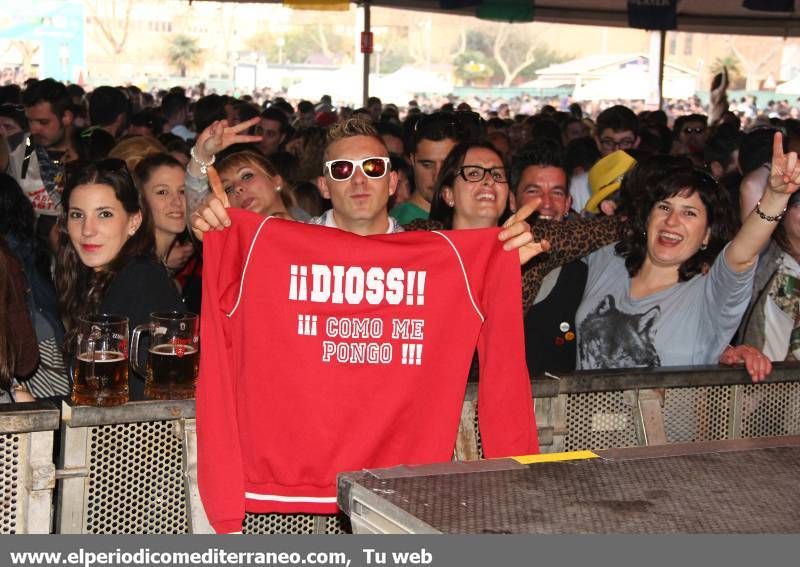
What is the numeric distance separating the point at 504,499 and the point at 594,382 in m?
1.29

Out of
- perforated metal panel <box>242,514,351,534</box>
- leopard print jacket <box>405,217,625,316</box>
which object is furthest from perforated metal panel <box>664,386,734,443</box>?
perforated metal panel <box>242,514,351,534</box>

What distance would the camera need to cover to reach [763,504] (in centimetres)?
216

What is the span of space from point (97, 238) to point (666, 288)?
6.46ft

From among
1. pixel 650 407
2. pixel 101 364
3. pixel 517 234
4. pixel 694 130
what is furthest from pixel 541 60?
pixel 101 364

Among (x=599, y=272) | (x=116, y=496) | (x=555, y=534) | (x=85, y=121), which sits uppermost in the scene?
(x=85, y=121)

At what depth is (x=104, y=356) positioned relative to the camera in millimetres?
2949

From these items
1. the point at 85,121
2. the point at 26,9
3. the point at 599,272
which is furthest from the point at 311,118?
the point at 26,9

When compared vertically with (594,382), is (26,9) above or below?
above

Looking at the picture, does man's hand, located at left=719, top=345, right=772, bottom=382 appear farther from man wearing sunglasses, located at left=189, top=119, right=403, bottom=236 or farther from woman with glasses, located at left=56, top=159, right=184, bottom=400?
woman with glasses, located at left=56, top=159, right=184, bottom=400

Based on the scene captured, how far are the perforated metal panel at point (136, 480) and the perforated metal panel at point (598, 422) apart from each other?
1.21 meters

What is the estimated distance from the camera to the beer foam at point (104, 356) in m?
2.94

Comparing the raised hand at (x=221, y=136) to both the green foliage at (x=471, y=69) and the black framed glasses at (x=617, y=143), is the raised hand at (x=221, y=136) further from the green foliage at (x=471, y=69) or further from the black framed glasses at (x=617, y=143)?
the green foliage at (x=471, y=69)

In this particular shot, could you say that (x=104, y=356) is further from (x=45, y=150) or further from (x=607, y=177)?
(x=45, y=150)

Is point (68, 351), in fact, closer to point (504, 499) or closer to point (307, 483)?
point (307, 483)
